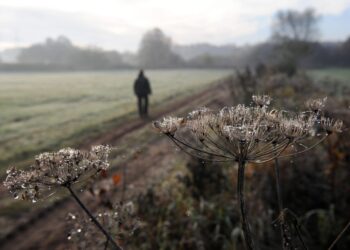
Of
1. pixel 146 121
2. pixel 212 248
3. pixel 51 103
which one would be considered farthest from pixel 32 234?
pixel 51 103

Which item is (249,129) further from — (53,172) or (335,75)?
(335,75)

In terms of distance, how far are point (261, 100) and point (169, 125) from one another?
0.53 m

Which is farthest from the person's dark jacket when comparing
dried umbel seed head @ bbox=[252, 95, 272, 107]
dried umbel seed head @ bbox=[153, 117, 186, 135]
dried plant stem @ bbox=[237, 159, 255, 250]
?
dried plant stem @ bbox=[237, 159, 255, 250]

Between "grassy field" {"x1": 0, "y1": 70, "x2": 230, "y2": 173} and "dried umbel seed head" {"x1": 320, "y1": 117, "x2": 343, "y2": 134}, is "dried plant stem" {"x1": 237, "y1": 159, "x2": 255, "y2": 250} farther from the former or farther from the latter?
"grassy field" {"x1": 0, "y1": 70, "x2": 230, "y2": 173}

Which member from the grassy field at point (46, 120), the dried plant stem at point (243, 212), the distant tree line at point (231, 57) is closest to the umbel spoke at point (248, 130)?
the dried plant stem at point (243, 212)

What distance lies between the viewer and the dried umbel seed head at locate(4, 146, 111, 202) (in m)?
1.91

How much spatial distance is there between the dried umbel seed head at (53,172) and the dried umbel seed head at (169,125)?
0.26m

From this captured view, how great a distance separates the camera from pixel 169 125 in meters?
2.04

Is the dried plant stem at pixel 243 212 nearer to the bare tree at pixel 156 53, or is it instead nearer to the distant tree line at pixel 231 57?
the distant tree line at pixel 231 57

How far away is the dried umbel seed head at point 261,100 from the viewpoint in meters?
2.22

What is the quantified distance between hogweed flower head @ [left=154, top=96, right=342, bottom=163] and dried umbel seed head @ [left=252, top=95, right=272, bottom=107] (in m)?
0.04

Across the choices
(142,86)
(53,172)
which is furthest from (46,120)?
(53,172)

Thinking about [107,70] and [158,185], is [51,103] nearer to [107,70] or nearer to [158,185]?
[158,185]

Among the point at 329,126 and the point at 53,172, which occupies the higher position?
the point at 329,126
